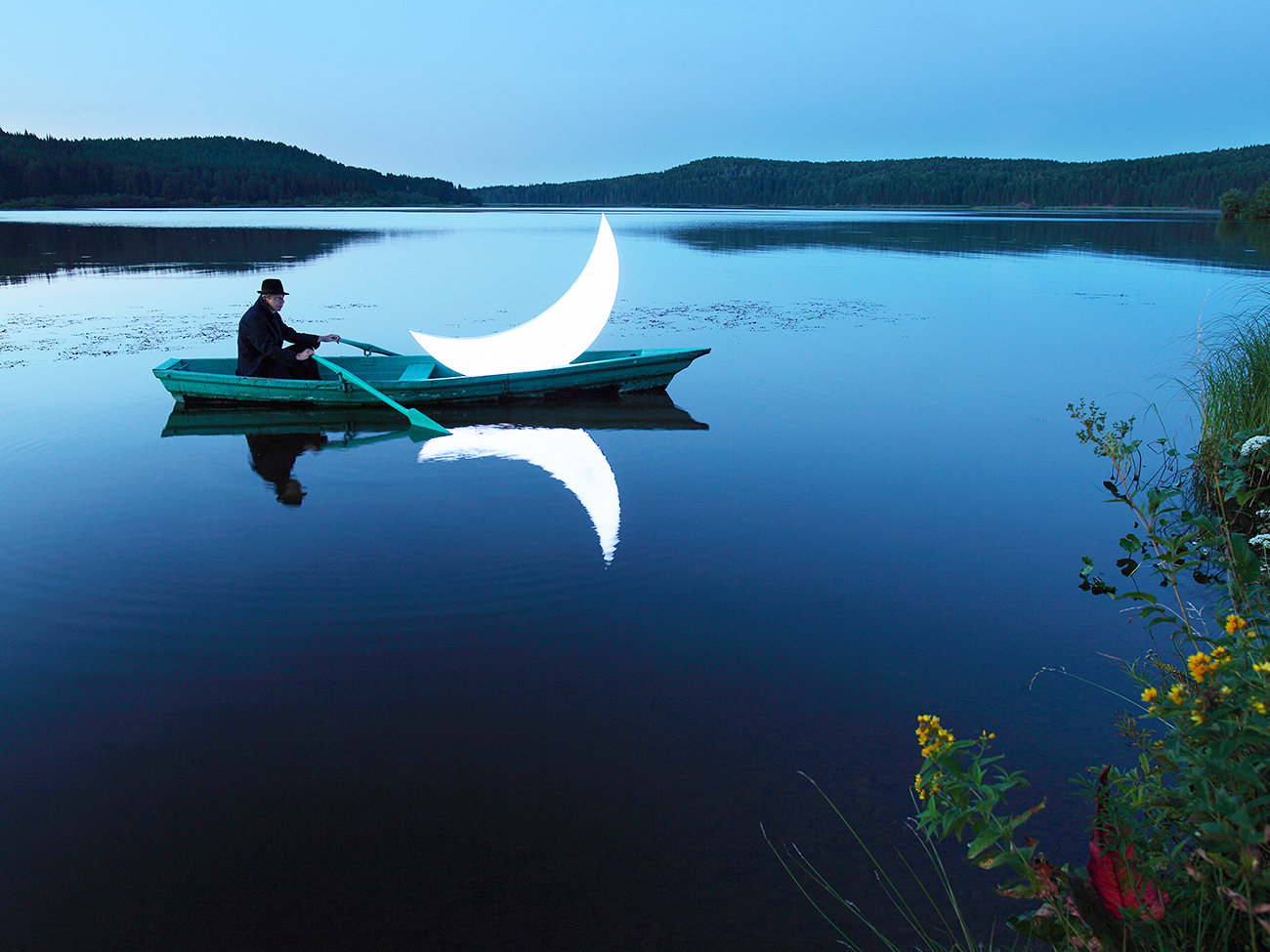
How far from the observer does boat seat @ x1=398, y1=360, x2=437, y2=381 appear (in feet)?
39.1

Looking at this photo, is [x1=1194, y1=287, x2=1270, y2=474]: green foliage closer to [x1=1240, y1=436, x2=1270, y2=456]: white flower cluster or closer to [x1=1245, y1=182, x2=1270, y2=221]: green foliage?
→ [x1=1240, y1=436, x2=1270, y2=456]: white flower cluster

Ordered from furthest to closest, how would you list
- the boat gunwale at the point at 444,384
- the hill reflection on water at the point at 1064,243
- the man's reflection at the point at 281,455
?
the hill reflection on water at the point at 1064,243, the boat gunwale at the point at 444,384, the man's reflection at the point at 281,455

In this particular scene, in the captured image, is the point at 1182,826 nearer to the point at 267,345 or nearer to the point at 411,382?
the point at 411,382

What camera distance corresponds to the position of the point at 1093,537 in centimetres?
741

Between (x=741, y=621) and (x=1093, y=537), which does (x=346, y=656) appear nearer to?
(x=741, y=621)

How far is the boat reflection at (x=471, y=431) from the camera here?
30.5 ft

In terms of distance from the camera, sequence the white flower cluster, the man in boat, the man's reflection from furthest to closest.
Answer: the man in boat → the man's reflection → the white flower cluster

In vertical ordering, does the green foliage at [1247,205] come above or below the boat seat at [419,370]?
above

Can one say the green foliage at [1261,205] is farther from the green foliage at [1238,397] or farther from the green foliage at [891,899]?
the green foliage at [891,899]

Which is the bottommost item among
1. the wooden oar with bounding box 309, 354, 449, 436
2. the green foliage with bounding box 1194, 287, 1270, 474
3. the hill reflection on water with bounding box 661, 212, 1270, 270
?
the wooden oar with bounding box 309, 354, 449, 436

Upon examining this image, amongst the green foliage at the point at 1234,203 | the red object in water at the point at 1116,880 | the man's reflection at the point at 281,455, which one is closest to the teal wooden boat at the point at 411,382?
the man's reflection at the point at 281,455

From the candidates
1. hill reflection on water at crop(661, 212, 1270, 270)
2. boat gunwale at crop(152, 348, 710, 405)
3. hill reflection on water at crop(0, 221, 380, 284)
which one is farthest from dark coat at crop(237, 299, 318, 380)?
hill reflection on water at crop(661, 212, 1270, 270)

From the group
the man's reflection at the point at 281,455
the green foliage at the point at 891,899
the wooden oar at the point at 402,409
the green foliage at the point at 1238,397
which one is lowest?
the green foliage at the point at 891,899

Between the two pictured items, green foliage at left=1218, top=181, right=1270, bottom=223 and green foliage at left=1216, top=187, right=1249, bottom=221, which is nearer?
green foliage at left=1218, top=181, right=1270, bottom=223
